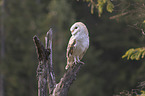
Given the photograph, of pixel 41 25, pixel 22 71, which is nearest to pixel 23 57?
pixel 22 71

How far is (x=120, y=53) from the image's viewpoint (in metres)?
25.0

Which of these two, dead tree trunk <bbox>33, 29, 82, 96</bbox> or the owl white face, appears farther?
the owl white face

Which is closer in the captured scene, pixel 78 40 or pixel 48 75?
pixel 48 75

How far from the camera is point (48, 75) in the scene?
520cm

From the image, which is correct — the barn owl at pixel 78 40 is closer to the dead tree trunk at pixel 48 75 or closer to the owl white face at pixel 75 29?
the owl white face at pixel 75 29

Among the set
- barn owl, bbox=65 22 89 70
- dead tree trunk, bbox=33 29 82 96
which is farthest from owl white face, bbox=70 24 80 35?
dead tree trunk, bbox=33 29 82 96

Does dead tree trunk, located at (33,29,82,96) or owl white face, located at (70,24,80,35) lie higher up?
owl white face, located at (70,24,80,35)

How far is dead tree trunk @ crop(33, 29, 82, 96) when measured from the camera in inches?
192

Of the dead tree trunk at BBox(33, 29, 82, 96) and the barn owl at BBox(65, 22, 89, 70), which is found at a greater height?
the barn owl at BBox(65, 22, 89, 70)

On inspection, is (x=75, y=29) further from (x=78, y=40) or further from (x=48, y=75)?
(x=48, y=75)

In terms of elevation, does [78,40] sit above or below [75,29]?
below

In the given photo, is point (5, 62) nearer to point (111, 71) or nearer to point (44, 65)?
point (111, 71)

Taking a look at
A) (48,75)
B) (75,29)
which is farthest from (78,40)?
(48,75)

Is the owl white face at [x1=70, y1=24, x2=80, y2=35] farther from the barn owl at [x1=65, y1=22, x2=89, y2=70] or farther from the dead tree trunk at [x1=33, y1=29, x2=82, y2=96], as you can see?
the dead tree trunk at [x1=33, y1=29, x2=82, y2=96]
